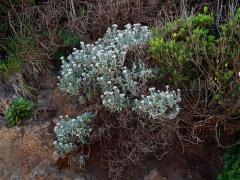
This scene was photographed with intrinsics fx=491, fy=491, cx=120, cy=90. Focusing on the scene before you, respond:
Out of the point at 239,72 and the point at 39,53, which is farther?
the point at 39,53

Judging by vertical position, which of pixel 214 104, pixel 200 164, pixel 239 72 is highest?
pixel 239 72

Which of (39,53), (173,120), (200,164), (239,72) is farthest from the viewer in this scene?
(39,53)

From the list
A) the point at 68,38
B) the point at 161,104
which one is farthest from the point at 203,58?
the point at 68,38

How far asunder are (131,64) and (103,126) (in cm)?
57

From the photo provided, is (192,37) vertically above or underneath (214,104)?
above

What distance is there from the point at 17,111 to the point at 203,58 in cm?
170

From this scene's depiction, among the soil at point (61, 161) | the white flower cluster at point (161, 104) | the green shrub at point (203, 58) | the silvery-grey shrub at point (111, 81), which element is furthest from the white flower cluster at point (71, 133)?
the green shrub at point (203, 58)

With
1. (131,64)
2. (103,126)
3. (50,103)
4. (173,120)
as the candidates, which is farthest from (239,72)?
(50,103)

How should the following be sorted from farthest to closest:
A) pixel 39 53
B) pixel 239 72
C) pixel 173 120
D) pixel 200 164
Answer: pixel 39 53, pixel 200 164, pixel 173 120, pixel 239 72

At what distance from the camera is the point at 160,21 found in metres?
4.46

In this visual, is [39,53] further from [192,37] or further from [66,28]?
[192,37]

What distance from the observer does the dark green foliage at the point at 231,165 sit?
3.82m

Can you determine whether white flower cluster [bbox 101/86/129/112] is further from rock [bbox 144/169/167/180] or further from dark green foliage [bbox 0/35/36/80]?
dark green foliage [bbox 0/35/36/80]

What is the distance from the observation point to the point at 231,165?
394 centimetres
